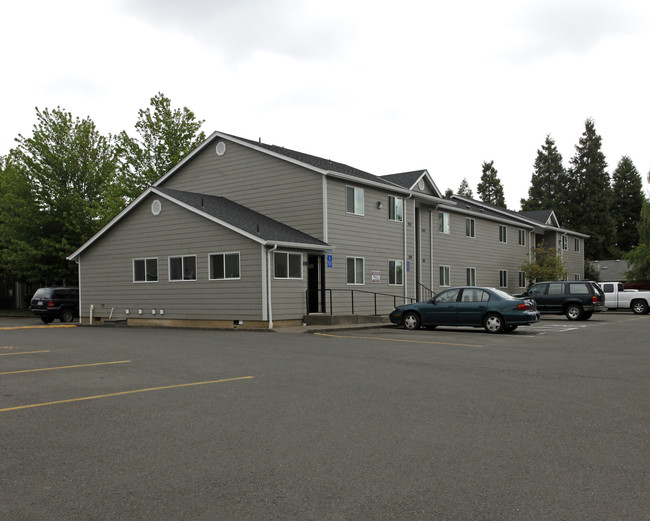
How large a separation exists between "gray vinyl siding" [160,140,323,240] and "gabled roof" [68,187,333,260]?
47cm

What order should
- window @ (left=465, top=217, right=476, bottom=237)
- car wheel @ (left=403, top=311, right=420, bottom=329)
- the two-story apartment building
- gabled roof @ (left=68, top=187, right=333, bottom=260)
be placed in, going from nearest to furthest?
1. car wheel @ (left=403, top=311, right=420, bottom=329)
2. gabled roof @ (left=68, top=187, right=333, bottom=260)
3. the two-story apartment building
4. window @ (left=465, top=217, right=476, bottom=237)

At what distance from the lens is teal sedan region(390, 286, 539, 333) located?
63.1 feet

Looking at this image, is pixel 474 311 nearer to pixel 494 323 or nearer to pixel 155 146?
pixel 494 323

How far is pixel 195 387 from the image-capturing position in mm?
9031

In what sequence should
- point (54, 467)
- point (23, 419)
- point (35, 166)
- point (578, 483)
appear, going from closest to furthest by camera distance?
1. point (578, 483)
2. point (54, 467)
3. point (23, 419)
4. point (35, 166)

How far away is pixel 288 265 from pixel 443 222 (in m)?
13.6

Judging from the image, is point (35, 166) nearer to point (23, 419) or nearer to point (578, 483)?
point (23, 419)

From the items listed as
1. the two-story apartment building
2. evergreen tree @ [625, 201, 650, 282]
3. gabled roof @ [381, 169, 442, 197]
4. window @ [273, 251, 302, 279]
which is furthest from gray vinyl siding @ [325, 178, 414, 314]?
evergreen tree @ [625, 201, 650, 282]

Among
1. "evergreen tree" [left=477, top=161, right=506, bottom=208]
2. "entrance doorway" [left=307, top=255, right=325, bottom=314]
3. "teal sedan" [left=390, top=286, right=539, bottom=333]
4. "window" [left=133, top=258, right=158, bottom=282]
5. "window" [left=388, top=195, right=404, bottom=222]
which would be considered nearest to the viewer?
"teal sedan" [left=390, top=286, right=539, bottom=333]

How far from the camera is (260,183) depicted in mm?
26516

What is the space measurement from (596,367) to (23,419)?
31.4 feet

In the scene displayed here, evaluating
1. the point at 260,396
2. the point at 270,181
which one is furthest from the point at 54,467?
the point at 270,181

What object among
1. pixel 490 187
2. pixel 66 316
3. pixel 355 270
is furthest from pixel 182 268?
pixel 490 187

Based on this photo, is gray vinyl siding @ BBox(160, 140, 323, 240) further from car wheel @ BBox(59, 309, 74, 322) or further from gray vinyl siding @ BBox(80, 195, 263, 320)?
car wheel @ BBox(59, 309, 74, 322)
